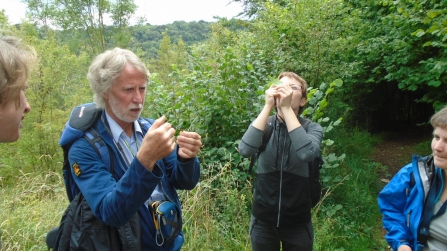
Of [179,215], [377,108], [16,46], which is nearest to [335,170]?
[179,215]

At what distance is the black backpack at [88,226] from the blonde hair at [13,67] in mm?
399

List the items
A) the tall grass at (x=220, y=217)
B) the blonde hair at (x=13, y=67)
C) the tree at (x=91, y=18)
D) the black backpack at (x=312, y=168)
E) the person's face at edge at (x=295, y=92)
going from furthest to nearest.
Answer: the tree at (x=91, y=18) → the tall grass at (x=220, y=217) → the person's face at edge at (x=295, y=92) → the black backpack at (x=312, y=168) → the blonde hair at (x=13, y=67)

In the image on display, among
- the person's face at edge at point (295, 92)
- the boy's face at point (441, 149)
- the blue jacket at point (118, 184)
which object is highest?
the person's face at edge at point (295, 92)

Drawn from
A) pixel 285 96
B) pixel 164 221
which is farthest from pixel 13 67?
pixel 285 96

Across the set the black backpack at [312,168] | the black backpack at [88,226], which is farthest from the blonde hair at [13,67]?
the black backpack at [312,168]

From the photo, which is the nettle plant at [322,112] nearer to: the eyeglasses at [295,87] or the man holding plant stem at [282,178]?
the eyeglasses at [295,87]

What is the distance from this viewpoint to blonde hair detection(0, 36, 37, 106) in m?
1.17

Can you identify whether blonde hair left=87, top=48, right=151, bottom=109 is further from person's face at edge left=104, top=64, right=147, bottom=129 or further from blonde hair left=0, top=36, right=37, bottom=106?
blonde hair left=0, top=36, right=37, bottom=106

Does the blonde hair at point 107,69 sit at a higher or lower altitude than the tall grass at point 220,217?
higher

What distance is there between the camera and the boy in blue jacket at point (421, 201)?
1.92 metres

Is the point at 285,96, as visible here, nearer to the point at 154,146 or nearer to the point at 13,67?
the point at 154,146

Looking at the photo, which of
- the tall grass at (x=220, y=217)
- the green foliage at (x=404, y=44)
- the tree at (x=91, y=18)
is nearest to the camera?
the tall grass at (x=220, y=217)

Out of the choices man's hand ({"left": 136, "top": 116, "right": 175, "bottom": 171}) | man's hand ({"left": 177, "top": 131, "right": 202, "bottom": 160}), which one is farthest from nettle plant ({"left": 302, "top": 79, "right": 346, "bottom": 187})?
man's hand ({"left": 136, "top": 116, "right": 175, "bottom": 171})

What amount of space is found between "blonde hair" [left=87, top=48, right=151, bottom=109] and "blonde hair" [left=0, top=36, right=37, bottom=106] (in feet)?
1.51
